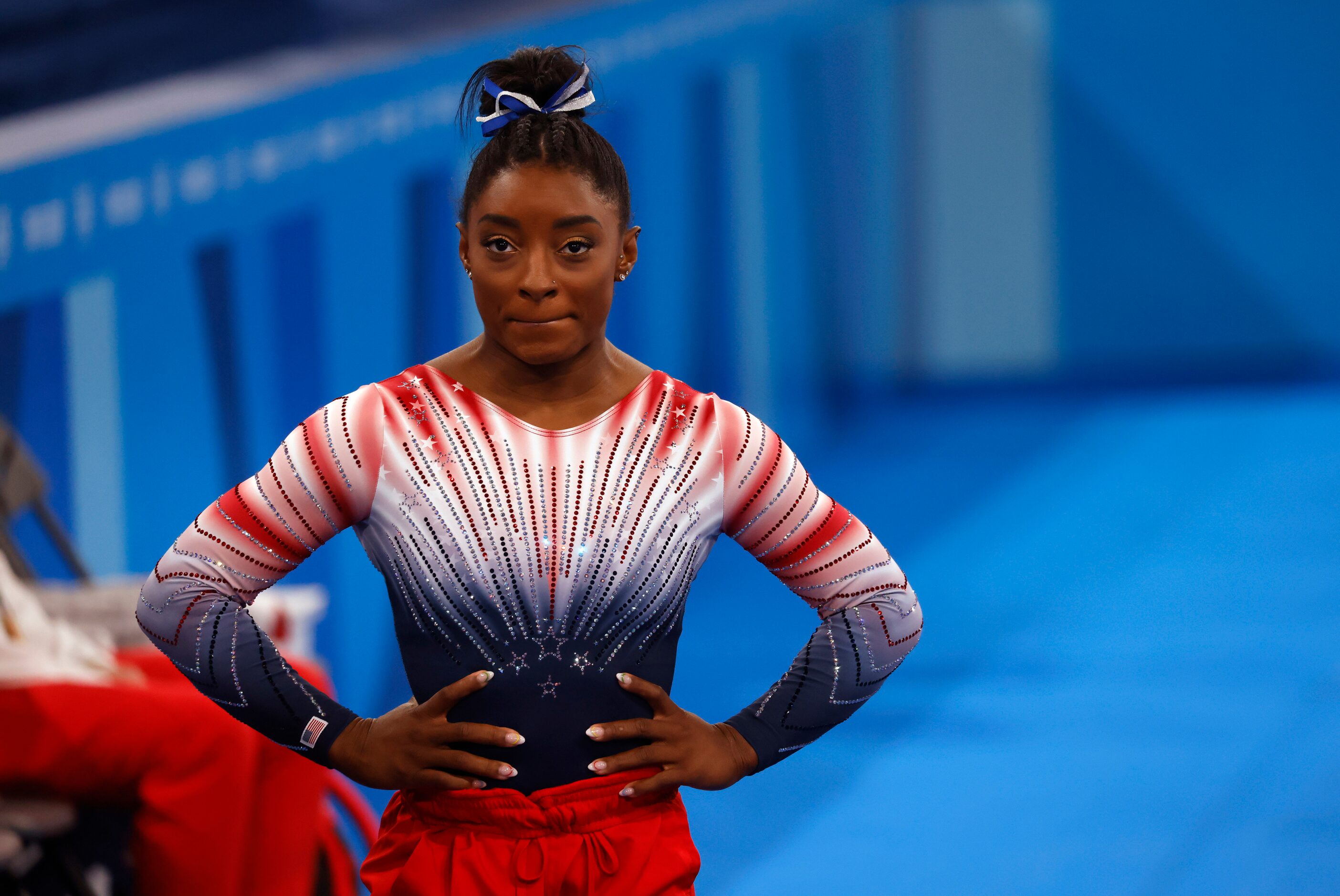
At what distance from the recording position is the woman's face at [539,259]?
1422 millimetres

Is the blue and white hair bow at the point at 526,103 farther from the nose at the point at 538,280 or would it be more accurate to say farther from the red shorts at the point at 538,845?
the red shorts at the point at 538,845

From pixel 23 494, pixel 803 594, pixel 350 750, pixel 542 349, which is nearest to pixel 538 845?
pixel 350 750

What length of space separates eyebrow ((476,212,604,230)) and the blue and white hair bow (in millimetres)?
103

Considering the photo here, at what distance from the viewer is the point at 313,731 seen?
4.74 feet

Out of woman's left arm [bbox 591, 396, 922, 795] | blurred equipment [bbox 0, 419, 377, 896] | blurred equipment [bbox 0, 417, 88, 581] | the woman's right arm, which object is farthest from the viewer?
blurred equipment [bbox 0, 417, 88, 581]

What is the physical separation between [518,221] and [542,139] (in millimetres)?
87

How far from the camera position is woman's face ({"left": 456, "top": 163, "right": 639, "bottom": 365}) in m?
→ 1.42

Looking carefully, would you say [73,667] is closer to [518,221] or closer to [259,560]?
[259,560]

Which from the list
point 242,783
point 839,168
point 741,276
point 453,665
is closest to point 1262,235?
point 839,168

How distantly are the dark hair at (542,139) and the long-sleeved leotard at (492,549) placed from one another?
0.20 metres

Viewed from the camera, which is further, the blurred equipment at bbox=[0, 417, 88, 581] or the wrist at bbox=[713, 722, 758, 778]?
the blurred equipment at bbox=[0, 417, 88, 581]

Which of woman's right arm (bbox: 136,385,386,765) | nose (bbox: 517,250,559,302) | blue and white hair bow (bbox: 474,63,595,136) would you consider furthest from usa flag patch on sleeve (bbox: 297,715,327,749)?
blue and white hair bow (bbox: 474,63,595,136)

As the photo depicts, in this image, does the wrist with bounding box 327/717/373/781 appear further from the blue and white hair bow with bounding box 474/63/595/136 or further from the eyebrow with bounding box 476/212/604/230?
the blue and white hair bow with bounding box 474/63/595/136

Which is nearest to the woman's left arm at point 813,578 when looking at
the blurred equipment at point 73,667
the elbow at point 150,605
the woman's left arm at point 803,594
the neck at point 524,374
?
the woman's left arm at point 803,594
